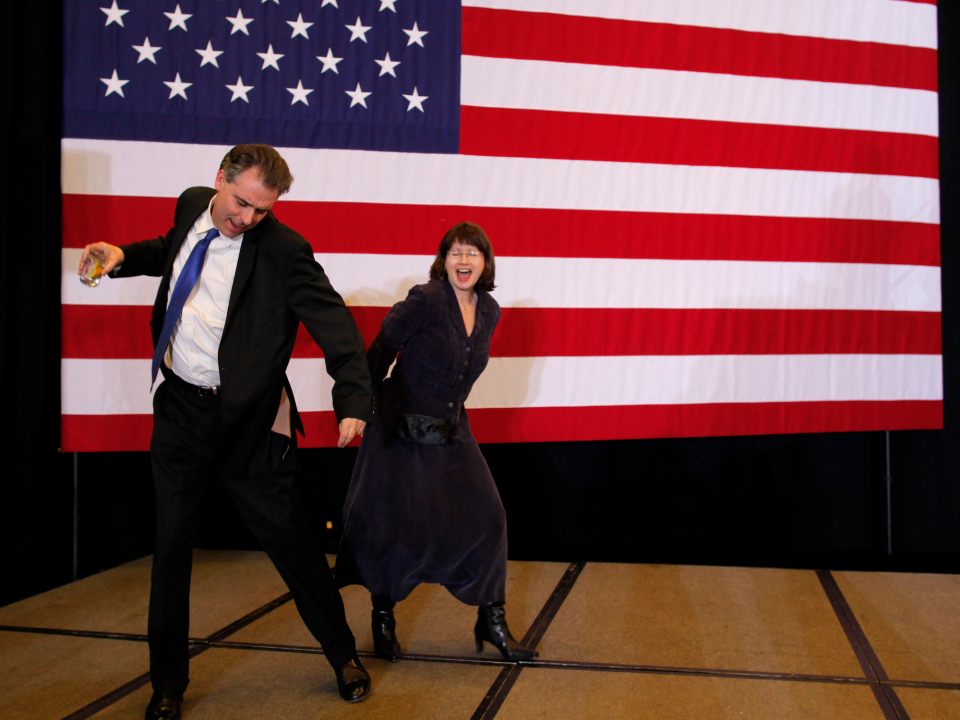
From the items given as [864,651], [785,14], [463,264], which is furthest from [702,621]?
[785,14]

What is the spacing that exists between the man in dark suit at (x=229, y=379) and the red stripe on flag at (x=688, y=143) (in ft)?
4.82

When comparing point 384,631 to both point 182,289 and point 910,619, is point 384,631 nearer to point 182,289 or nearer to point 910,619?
point 182,289


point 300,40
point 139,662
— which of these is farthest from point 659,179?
point 139,662

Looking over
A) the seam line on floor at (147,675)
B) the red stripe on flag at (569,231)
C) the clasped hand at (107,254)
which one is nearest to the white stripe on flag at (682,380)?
the red stripe on flag at (569,231)

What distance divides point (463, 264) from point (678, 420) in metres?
1.46

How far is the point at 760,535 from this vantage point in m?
3.49

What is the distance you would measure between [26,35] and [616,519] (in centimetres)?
300

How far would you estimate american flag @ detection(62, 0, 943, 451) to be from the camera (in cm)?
289

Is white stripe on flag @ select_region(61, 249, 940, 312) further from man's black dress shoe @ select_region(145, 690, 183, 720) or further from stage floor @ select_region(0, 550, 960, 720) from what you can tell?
man's black dress shoe @ select_region(145, 690, 183, 720)

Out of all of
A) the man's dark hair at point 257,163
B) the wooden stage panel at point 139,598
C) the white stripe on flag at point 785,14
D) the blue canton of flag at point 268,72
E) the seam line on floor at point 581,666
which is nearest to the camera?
the man's dark hair at point 257,163

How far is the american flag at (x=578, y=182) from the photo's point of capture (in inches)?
114

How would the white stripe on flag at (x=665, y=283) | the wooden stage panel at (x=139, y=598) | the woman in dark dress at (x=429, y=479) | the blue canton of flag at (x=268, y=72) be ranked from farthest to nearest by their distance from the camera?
the white stripe on flag at (x=665, y=283)
the blue canton of flag at (x=268, y=72)
the wooden stage panel at (x=139, y=598)
the woman in dark dress at (x=429, y=479)

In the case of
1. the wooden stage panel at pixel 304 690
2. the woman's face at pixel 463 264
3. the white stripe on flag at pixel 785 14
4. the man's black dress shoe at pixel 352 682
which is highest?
the white stripe on flag at pixel 785 14

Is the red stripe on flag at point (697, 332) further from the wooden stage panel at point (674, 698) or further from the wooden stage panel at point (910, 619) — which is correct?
the wooden stage panel at point (674, 698)
